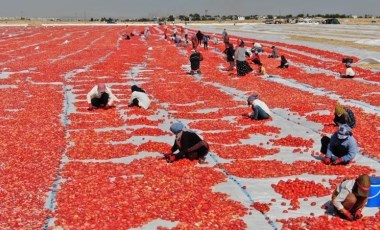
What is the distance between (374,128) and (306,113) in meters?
3.85

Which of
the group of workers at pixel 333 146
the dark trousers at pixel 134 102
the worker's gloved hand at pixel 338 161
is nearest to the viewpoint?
the group of workers at pixel 333 146

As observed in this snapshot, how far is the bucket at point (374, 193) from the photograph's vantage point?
10.6 meters

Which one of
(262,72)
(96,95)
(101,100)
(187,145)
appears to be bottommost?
(262,72)

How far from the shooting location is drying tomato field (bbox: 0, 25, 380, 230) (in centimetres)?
1077

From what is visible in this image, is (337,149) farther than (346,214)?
Yes

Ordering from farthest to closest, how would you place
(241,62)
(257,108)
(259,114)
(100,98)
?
(241,62) < (100,98) < (259,114) < (257,108)

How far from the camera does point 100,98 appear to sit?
23.3 metres

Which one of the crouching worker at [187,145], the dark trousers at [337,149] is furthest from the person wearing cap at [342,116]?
the crouching worker at [187,145]

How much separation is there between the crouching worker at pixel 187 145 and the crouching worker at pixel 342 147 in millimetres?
3688

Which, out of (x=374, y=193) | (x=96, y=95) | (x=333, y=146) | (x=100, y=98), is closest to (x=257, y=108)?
(x=333, y=146)

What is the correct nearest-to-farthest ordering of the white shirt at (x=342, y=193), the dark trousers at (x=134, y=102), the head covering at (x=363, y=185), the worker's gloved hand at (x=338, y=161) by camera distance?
the head covering at (x=363, y=185) < the white shirt at (x=342, y=193) < the worker's gloved hand at (x=338, y=161) < the dark trousers at (x=134, y=102)

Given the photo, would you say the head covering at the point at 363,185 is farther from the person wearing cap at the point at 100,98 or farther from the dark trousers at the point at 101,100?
the dark trousers at the point at 101,100

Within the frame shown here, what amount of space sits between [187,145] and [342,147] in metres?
4.53

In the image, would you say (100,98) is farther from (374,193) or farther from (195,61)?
(374,193)
